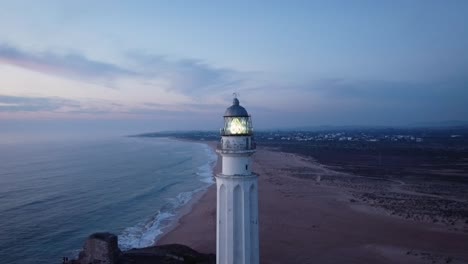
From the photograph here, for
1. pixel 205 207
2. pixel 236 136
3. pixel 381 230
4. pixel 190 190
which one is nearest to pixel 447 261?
pixel 381 230

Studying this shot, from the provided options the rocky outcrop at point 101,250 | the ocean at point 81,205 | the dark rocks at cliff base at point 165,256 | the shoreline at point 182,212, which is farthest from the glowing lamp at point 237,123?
the ocean at point 81,205

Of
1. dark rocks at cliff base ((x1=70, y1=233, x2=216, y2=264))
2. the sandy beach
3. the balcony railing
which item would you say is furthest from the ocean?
the balcony railing

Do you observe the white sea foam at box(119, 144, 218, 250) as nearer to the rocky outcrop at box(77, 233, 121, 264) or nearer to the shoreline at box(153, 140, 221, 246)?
the shoreline at box(153, 140, 221, 246)

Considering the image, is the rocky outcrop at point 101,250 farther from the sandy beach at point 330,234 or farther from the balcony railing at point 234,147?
the sandy beach at point 330,234

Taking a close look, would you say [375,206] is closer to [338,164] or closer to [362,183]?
[362,183]

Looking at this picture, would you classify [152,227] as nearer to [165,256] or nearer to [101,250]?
[165,256]

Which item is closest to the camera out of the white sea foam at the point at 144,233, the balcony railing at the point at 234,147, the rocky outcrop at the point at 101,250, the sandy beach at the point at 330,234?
the balcony railing at the point at 234,147
